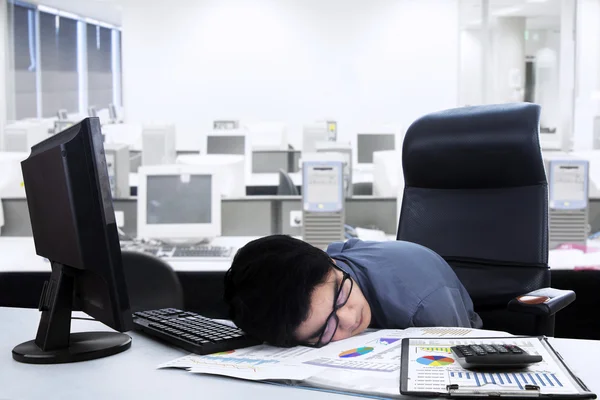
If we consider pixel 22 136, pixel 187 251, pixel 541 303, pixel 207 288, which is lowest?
pixel 207 288

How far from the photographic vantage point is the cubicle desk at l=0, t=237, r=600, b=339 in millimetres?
3398

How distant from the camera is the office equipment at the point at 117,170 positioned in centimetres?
453

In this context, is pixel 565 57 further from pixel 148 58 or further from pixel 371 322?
pixel 371 322

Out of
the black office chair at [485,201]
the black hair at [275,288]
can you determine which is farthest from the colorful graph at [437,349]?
the black office chair at [485,201]

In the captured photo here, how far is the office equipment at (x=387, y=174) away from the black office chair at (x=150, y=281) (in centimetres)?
191

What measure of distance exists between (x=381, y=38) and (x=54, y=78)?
462 centimetres

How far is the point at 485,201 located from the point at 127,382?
1.46 m

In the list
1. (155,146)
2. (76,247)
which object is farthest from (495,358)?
(155,146)

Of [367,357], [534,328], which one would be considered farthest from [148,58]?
[367,357]

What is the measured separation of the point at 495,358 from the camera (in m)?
1.17

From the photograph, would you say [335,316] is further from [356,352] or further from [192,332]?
[192,332]

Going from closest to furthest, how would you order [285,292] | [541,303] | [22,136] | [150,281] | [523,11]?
1. [285,292]
2. [541,303]
3. [150,281]
4. [22,136]
5. [523,11]

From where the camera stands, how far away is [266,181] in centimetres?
702

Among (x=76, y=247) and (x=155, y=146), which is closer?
(x=76, y=247)
